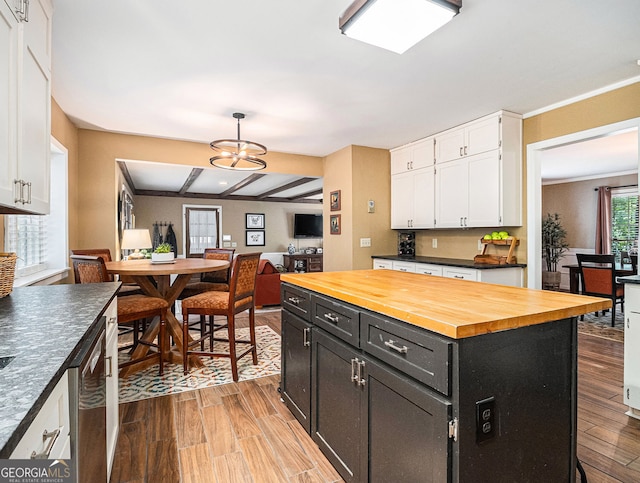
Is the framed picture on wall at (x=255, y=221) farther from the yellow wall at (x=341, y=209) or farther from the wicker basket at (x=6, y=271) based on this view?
the wicker basket at (x=6, y=271)

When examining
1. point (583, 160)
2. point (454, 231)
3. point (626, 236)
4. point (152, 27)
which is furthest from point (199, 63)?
point (626, 236)

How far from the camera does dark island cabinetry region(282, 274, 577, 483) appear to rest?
41.9 inches

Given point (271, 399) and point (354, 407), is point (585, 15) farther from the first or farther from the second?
point (271, 399)

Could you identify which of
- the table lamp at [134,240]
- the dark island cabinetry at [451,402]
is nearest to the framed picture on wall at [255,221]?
the table lamp at [134,240]

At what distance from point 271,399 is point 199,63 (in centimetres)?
252

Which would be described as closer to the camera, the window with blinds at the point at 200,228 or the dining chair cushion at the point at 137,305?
the dining chair cushion at the point at 137,305

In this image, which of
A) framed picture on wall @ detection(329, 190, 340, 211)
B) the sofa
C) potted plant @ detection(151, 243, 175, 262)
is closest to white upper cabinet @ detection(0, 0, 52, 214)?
potted plant @ detection(151, 243, 175, 262)

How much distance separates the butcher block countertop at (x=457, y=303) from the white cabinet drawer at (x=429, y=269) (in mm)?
2104

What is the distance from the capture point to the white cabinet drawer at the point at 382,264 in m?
4.78

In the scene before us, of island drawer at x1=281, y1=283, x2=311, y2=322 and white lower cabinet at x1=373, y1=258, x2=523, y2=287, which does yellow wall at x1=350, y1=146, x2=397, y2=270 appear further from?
island drawer at x1=281, y1=283, x2=311, y2=322

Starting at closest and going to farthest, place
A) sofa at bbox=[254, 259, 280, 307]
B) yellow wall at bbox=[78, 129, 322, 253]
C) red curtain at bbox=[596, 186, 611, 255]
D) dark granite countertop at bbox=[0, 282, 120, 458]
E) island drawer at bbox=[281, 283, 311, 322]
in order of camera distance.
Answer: dark granite countertop at bbox=[0, 282, 120, 458] → island drawer at bbox=[281, 283, 311, 322] → yellow wall at bbox=[78, 129, 322, 253] → sofa at bbox=[254, 259, 280, 307] → red curtain at bbox=[596, 186, 611, 255]

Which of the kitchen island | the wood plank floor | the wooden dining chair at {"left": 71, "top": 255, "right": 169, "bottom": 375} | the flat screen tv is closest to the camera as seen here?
the kitchen island

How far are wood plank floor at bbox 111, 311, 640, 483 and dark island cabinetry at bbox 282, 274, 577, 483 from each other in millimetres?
394

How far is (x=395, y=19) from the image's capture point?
1.87m
